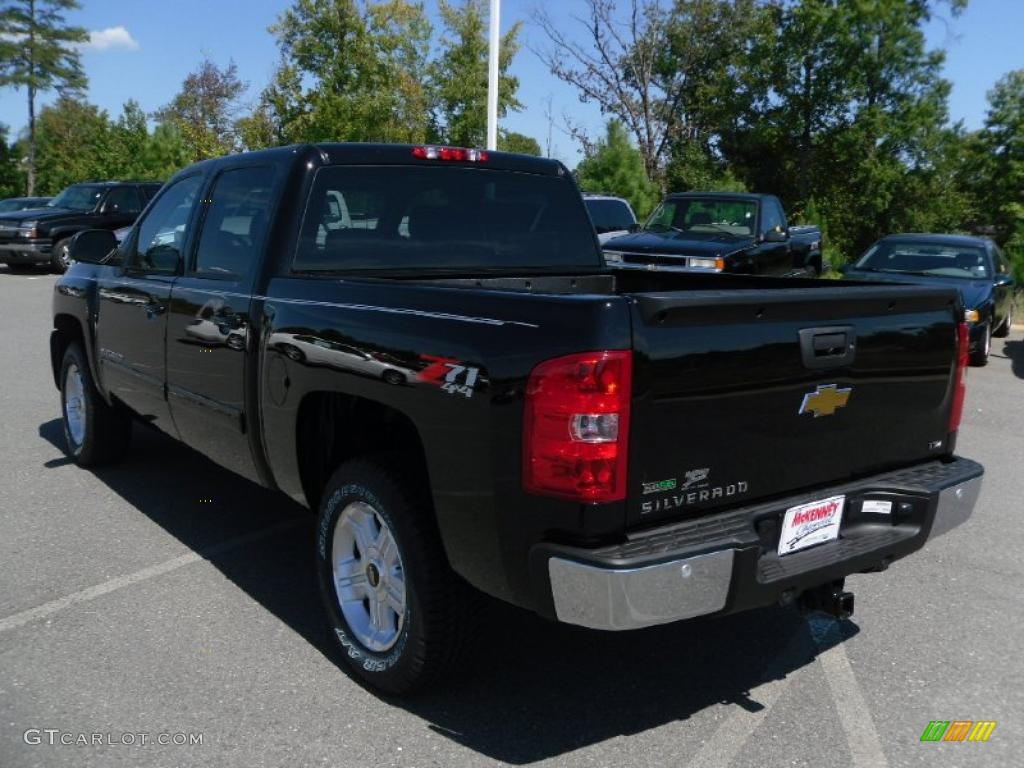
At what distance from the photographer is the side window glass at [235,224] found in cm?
412

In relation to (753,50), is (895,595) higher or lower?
lower

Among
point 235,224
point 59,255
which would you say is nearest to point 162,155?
point 59,255

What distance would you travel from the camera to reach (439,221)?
14.4ft

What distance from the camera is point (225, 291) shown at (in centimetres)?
416

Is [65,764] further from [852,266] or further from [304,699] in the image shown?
[852,266]

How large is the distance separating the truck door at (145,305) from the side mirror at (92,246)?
0.12 metres

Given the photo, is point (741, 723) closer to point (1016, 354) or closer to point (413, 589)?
point (413, 589)

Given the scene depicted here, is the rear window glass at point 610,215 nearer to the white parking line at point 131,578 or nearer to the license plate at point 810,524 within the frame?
the white parking line at point 131,578

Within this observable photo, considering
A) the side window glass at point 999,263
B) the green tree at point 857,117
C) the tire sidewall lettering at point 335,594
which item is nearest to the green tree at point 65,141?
the green tree at point 857,117

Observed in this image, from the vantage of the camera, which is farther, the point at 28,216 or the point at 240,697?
the point at 28,216

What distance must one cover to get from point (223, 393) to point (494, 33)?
13.9m

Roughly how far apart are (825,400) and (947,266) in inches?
425

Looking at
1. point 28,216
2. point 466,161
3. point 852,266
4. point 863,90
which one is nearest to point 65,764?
point 466,161

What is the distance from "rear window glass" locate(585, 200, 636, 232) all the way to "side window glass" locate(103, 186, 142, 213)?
9576 mm
